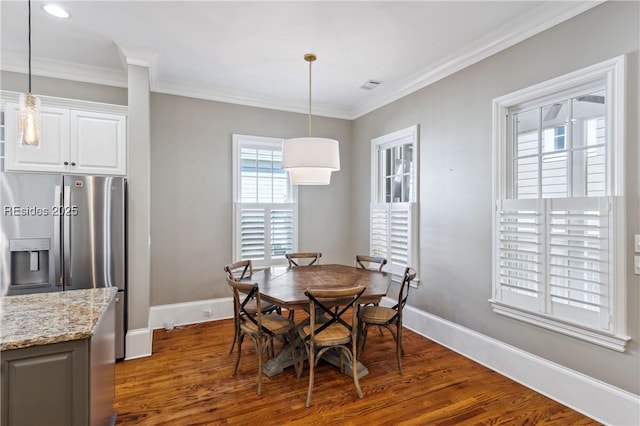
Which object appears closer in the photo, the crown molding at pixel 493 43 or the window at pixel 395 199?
the crown molding at pixel 493 43

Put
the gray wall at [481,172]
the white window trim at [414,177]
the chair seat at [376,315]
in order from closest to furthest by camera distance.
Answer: the gray wall at [481,172], the chair seat at [376,315], the white window trim at [414,177]

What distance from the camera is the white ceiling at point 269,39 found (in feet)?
8.45

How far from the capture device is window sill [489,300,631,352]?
86.4 inches

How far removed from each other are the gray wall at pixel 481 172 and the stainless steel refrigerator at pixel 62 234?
10.6 ft

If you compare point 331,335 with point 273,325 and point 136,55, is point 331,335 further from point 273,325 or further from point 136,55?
point 136,55

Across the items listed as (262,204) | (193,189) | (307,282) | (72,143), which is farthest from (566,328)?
(72,143)

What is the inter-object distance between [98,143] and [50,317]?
2.23 meters

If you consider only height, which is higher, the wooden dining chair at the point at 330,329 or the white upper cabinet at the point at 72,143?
the white upper cabinet at the point at 72,143

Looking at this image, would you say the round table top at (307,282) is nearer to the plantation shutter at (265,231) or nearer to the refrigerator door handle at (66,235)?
the plantation shutter at (265,231)

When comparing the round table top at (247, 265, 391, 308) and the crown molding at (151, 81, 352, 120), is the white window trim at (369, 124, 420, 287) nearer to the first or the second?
the round table top at (247, 265, 391, 308)

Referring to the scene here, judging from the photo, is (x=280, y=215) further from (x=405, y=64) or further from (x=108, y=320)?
(x=108, y=320)

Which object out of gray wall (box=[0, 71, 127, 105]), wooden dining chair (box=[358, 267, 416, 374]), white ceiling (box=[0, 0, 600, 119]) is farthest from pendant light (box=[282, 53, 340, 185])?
gray wall (box=[0, 71, 127, 105])

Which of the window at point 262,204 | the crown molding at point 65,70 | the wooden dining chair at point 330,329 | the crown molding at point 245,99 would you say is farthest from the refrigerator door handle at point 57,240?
the wooden dining chair at point 330,329

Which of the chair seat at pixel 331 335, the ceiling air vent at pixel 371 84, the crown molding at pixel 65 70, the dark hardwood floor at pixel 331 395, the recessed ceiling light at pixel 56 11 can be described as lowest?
the dark hardwood floor at pixel 331 395
